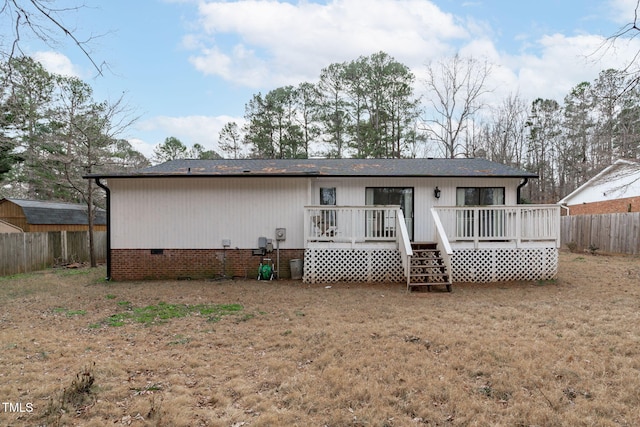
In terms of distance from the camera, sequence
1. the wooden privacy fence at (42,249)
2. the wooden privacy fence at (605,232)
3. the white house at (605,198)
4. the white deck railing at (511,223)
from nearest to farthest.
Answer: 1. the white deck railing at (511,223)
2. the wooden privacy fence at (42,249)
3. the wooden privacy fence at (605,232)
4. the white house at (605,198)

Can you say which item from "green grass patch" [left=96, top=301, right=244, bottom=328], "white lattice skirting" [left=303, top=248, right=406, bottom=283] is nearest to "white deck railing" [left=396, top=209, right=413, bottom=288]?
"white lattice skirting" [left=303, top=248, right=406, bottom=283]

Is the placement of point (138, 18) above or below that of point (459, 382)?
above

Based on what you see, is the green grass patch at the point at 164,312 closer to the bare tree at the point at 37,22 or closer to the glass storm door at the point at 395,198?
the bare tree at the point at 37,22

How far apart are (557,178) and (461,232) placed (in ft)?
82.1

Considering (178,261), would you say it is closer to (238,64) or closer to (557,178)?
(238,64)

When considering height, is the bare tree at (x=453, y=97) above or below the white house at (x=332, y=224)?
above

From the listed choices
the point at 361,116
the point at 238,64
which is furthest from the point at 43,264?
the point at 361,116

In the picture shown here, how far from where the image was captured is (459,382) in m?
3.41

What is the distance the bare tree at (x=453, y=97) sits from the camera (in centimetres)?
2281

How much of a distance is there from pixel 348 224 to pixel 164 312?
4936 mm

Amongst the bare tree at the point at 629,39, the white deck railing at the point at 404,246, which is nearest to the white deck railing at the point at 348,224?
the white deck railing at the point at 404,246

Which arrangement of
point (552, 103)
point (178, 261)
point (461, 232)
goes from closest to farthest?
point (461, 232) → point (178, 261) → point (552, 103)

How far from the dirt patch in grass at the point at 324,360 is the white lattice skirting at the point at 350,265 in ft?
5.50

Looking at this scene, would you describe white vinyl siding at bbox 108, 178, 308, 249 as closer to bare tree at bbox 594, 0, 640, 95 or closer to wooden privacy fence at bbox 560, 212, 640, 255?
bare tree at bbox 594, 0, 640, 95
